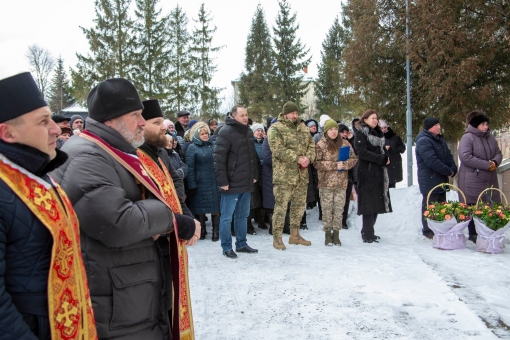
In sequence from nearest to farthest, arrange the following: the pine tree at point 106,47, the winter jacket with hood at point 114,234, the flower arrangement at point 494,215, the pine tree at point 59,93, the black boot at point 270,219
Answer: the winter jacket with hood at point 114,234 < the flower arrangement at point 494,215 < the black boot at point 270,219 < the pine tree at point 106,47 < the pine tree at point 59,93

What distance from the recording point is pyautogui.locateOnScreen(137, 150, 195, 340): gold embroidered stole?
105 inches

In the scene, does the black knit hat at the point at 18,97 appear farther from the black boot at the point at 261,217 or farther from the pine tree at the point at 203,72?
the pine tree at the point at 203,72

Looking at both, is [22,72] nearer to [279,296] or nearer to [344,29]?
[279,296]

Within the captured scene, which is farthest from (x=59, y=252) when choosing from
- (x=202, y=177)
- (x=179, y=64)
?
(x=179, y=64)

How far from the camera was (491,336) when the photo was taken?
3777mm

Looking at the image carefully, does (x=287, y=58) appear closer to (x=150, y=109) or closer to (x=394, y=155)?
(x=394, y=155)

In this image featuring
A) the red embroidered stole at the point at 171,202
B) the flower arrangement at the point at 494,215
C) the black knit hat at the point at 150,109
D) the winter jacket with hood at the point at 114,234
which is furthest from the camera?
the flower arrangement at the point at 494,215

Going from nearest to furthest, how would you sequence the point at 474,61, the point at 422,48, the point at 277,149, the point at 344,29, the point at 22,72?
the point at 22,72
the point at 277,149
the point at 474,61
the point at 422,48
the point at 344,29

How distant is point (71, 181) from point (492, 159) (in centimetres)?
682

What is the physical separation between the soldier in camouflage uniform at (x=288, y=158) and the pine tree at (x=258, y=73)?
31.9 m

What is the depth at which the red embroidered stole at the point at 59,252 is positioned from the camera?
175 cm

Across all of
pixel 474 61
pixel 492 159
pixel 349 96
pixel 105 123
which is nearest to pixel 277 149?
pixel 492 159

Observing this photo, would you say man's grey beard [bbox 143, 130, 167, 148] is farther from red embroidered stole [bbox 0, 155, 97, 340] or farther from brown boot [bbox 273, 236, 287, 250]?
brown boot [bbox 273, 236, 287, 250]

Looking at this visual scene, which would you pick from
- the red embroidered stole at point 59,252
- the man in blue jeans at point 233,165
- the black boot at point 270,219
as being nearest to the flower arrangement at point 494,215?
the man in blue jeans at point 233,165
